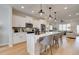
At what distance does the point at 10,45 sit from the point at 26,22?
350 cm

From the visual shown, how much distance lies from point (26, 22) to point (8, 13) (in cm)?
301

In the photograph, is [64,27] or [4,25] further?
[64,27]

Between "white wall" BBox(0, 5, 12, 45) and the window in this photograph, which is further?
the window

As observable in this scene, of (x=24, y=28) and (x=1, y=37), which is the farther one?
(x=24, y=28)

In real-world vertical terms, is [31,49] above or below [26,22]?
below

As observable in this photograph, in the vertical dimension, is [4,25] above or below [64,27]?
above

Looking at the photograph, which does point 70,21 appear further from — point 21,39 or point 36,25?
point 21,39

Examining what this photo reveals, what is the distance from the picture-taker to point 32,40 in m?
4.62

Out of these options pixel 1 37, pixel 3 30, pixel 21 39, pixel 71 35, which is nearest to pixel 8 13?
pixel 3 30

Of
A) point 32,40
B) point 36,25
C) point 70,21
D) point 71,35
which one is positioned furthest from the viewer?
point 70,21

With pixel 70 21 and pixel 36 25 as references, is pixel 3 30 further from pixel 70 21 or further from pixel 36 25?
pixel 70 21

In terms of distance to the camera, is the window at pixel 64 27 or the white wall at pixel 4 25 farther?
the window at pixel 64 27
